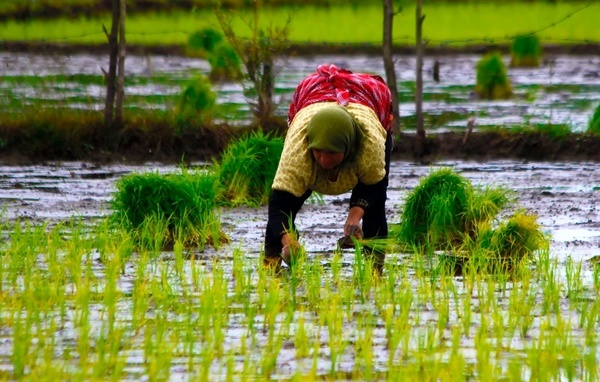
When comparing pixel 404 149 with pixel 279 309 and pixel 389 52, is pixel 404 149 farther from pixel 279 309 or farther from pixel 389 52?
pixel 279 309

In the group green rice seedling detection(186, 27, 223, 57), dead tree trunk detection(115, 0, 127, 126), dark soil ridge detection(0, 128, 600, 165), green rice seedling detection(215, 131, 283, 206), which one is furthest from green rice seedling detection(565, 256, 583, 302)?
green rice seedling detection(186, 27, 223, 57)

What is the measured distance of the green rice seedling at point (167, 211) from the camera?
7551 mm

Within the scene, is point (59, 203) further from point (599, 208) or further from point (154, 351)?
point (154, 351)

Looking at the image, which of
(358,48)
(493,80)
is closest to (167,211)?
(493,80)

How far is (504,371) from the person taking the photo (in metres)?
4.71

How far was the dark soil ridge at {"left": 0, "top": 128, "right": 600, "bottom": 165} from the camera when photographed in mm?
11414

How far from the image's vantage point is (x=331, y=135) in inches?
229

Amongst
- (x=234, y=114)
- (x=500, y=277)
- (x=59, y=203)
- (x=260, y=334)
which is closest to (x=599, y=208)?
(x=500, y=277)

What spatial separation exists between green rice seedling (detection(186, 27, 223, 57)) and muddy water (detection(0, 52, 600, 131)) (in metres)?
0.28

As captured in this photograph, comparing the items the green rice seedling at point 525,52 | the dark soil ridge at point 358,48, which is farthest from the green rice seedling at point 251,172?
the dark soil ridge at point 358,48

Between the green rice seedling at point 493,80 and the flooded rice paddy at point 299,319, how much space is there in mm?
9424

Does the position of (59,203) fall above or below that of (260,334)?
above

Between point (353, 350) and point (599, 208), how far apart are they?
4.35 metres

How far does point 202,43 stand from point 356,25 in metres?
5.85
